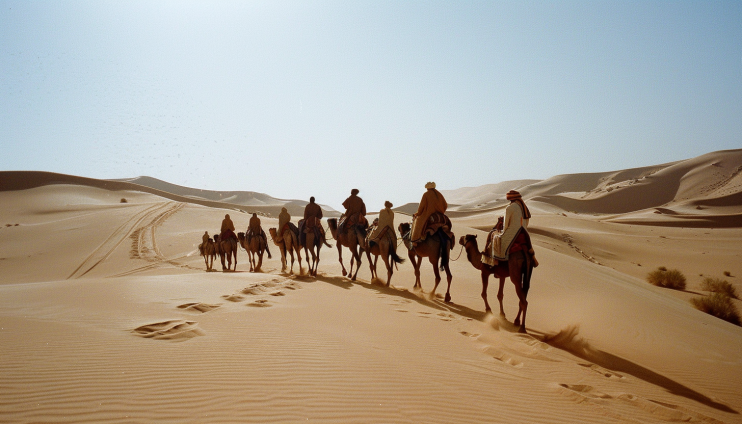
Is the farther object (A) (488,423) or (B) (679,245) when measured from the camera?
(B) (679,245)

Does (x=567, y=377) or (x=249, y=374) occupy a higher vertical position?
(x=249, y=374)

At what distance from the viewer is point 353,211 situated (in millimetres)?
13477

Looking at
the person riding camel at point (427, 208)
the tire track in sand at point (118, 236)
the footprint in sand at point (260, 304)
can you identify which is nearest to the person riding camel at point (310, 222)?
the person riding camel at point (427, 208)

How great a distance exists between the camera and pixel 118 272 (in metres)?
19.5

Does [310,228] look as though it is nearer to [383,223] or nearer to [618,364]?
[383,223]

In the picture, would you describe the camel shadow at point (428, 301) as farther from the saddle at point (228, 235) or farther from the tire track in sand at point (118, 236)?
the tire track in sand at point (118, 236)

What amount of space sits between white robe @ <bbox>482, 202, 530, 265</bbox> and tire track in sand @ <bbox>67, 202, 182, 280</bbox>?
66.1 feet

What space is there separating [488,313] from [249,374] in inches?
251

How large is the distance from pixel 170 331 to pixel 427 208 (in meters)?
6.61

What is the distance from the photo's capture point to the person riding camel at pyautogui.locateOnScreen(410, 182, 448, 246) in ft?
34.2

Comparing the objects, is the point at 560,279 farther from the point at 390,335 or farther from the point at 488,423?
the point at 488,423

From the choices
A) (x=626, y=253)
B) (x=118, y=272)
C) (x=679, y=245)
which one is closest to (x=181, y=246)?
(x=118, y=272)

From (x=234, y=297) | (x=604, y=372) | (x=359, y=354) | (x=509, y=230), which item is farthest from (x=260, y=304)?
(x=604, y=372)

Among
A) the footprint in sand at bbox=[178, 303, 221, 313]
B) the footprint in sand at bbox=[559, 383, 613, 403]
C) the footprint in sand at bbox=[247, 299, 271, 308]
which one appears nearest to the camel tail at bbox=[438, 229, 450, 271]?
the footprint in sand at bbox=[247, 299, 271, 308]
